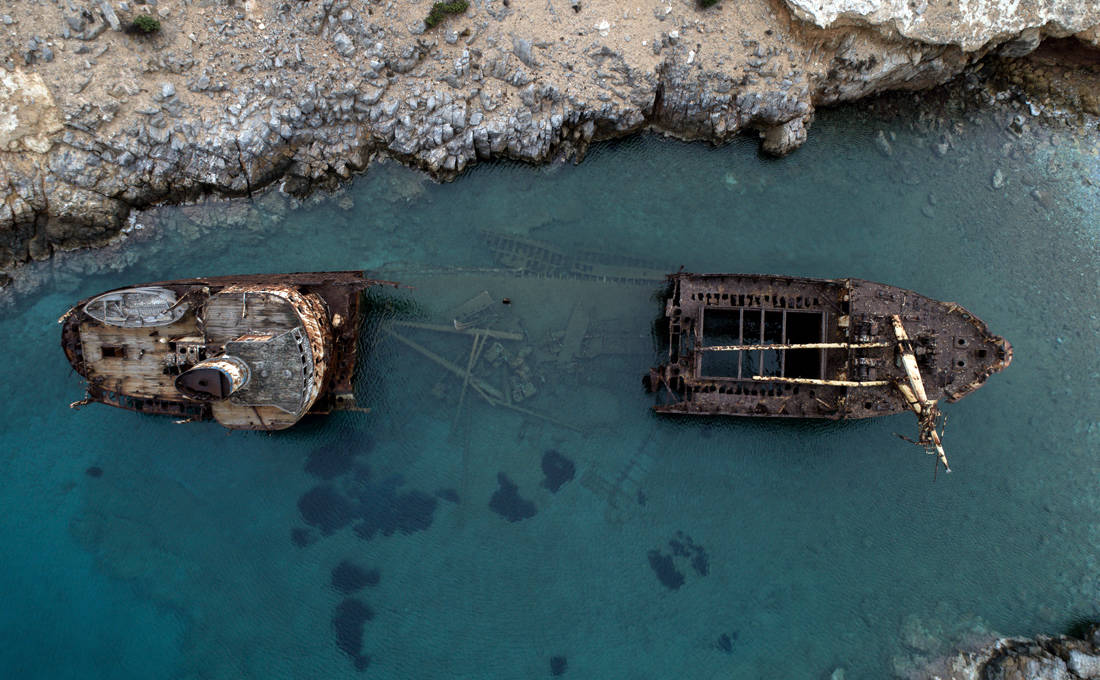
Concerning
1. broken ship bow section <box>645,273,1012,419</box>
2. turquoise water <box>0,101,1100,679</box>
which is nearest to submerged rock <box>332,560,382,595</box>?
turquoise water <box>0,101,1100,679</box>

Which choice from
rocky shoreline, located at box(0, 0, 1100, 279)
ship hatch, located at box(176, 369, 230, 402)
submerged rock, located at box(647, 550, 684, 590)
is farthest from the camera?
submerged rock, located at box(647, 550, 684, 590)

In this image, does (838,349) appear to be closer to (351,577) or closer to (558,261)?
(558,261)

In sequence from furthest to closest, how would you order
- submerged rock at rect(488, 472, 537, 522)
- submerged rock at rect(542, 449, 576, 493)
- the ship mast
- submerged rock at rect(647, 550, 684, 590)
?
submerged rock at rect(542, 449, 576, 493) < submerged rock at rect(488, 472, 537, 522) < submerged rock at rect(647, 550, 684, 590) < the ship mast

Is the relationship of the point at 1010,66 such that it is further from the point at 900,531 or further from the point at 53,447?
the point at 53,447

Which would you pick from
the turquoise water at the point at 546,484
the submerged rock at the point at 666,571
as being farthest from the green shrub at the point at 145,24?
the submerged rock at the point at 666,571

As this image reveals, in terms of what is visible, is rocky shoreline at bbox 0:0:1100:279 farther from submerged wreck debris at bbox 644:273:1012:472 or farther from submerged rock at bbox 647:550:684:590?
submerged rock at bbox 647:550:684:590

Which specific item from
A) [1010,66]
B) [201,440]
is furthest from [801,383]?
[201,440]

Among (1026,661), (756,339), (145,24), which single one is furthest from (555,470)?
(145,24)
